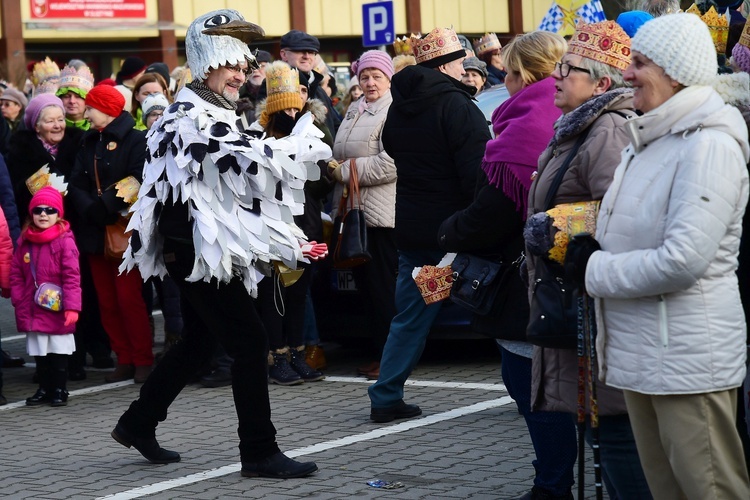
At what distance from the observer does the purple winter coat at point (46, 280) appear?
341 inches

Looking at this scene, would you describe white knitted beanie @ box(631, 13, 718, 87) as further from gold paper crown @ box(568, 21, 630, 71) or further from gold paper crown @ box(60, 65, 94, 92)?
gold paper crown @ box(60, 65, 94, 92)

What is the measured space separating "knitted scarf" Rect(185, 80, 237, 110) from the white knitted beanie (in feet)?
9.36

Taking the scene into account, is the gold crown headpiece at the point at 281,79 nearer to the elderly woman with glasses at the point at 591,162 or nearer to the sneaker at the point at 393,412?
the sneaker at the point at 393,412

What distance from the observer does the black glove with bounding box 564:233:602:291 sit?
13.9 ft

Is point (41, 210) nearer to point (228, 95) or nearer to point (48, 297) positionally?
point (48, 297)

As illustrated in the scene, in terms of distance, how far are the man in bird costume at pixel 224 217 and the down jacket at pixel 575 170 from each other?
5.74ft

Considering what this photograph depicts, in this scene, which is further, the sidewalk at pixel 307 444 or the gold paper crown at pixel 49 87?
the gold paper crown at pixel 49 87

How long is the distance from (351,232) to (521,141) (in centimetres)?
329

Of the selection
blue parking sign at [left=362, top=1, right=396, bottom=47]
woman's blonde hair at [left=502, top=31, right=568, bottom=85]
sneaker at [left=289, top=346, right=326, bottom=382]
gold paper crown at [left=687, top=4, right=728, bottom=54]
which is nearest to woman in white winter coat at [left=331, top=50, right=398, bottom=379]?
sneaker at [left=289, top=346, right=326, bottom=382]

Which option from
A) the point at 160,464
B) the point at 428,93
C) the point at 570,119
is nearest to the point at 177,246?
the point at 160,464

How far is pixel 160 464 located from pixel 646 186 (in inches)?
141

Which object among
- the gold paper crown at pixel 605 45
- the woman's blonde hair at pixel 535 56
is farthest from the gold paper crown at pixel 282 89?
the gold paper crown at pixel 605 45

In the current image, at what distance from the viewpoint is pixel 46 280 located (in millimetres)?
8711

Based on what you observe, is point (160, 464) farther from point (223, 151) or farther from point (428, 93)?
point (428, 93)
